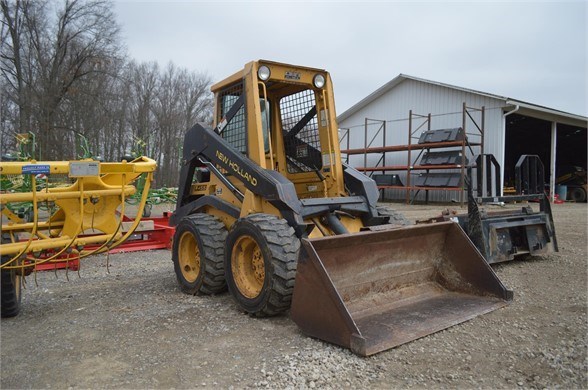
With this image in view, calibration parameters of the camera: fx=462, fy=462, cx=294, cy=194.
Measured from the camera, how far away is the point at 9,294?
4.25m

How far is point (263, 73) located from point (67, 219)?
2.40 metres

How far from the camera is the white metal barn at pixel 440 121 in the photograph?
19.0 meters

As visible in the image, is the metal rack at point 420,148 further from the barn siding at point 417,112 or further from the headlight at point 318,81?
the headlight at point 318,81

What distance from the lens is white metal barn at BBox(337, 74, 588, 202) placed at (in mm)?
18953

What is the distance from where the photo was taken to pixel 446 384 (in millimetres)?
2963

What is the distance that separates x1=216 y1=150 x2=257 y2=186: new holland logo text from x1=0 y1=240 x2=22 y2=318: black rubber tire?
88.1 inches

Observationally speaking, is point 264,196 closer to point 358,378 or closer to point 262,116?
point 262,116

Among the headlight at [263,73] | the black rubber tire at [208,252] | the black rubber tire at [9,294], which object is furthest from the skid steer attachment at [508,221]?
the black rubber tire at [9,294]

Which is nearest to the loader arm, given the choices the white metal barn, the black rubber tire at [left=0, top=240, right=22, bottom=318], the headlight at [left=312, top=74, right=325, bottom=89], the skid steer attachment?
the headlight at [left=312, top=74, right=325, bottom=89]

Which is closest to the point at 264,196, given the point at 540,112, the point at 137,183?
the point at 137,183

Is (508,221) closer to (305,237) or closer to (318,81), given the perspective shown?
(318,81)

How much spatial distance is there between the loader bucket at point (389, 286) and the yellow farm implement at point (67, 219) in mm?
1882

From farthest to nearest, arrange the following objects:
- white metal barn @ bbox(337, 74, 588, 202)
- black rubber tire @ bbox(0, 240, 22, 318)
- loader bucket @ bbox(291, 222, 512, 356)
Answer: white metal barn @ bbox(337, 74, 588, 202) < black rubber tire @ bbox(0, 240, 22, 318) < loader bucket @ bbox(291, 222, 512, 356)

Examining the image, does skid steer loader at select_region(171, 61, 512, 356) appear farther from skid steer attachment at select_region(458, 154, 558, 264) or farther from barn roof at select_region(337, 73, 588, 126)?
barn roof at select_region(337, 73, 588, 126)
